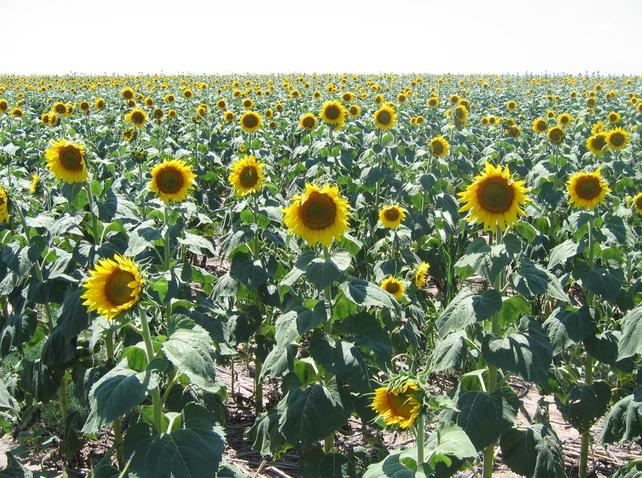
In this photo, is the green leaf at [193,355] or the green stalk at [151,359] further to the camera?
the green stalk at [151,359]

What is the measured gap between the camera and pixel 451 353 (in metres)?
3.03

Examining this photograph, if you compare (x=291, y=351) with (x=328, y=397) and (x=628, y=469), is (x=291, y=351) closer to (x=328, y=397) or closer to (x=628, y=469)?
(x=328, y=397)

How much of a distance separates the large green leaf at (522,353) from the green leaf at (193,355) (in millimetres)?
1373

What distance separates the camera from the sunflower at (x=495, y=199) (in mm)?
3201

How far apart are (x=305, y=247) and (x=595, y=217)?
2033 millimetres

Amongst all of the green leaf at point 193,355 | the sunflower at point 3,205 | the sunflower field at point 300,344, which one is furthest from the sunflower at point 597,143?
the sunflower at point 3,205

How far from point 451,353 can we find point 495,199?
87 cm

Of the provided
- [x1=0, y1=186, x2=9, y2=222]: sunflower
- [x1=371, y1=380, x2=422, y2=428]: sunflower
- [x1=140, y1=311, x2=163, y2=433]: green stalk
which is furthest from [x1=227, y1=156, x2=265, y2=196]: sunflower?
[x1=371, y1=380, x2=422, y2=428]: sunflower

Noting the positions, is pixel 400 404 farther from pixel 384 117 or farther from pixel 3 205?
pixel 384 117

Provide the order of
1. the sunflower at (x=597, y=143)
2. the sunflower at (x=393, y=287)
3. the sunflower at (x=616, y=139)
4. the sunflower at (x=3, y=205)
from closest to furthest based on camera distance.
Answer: the sunflower at (x=3, y=205) < the sunflower at (x=393, y=287) < the sunflower at (x=597, y=143) < the sunflower at (x=616, y=139)

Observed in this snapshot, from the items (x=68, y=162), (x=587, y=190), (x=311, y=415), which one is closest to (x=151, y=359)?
(x=311, y=415)

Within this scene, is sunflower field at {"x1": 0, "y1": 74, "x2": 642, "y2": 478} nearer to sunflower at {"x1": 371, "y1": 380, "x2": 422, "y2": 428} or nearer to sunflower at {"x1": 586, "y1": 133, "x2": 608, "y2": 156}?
sunflower at {"x1": 371, "y1": 380, "x2": 422, "y2": 428}

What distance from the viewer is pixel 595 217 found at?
3.75 meters

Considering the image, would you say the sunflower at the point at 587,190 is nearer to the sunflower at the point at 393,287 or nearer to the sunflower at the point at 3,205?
the sunflower at the point at 393,287
